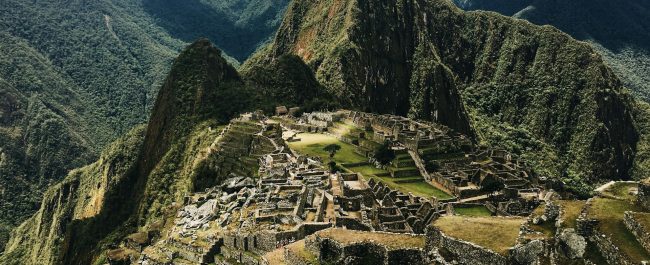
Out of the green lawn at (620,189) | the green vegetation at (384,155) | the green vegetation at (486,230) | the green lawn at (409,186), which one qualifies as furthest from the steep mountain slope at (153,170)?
the green vegetation at (486,230)

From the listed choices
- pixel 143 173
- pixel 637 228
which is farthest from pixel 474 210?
pixel 143 173

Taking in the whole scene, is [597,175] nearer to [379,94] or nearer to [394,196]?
[379,94]

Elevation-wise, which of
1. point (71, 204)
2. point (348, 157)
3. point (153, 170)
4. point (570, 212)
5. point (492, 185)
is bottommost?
point (71, 204)

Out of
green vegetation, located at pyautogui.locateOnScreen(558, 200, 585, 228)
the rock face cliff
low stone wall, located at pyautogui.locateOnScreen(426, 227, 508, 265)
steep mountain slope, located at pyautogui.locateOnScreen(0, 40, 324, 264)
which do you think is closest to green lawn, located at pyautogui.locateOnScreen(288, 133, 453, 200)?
steep mountain slope, located at pyautogui.locateOnScreen(0, 40, 324, 264)

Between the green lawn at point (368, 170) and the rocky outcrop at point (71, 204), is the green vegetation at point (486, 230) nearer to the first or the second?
the green lawn at point (368, 170)

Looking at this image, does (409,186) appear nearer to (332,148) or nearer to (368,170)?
(368,170)

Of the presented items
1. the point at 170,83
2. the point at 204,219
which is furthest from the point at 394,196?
the point at 170,83
